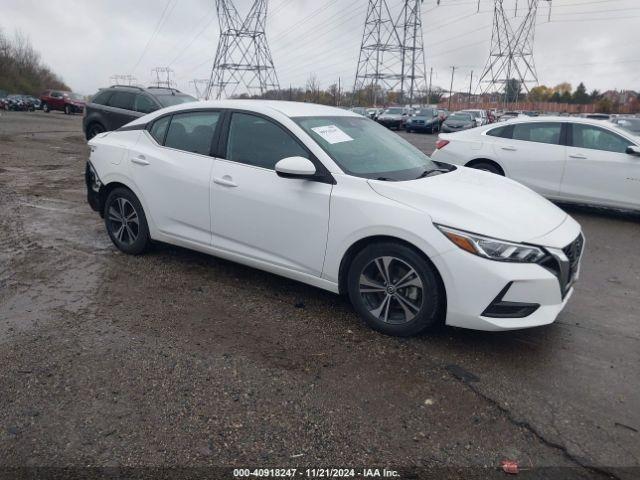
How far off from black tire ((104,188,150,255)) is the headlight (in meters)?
3.15

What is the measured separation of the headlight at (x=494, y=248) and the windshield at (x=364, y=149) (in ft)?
2.79

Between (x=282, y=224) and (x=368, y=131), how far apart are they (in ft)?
4.28

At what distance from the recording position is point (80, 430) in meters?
2.66

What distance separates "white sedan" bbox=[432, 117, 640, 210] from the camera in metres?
7.61

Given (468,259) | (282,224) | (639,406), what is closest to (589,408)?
(639,406)

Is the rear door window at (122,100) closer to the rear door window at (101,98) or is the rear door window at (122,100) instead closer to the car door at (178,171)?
the rear door window at (101,98)

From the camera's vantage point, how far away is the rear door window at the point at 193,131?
15.2 ft

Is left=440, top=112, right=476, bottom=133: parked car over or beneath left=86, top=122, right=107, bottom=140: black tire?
over

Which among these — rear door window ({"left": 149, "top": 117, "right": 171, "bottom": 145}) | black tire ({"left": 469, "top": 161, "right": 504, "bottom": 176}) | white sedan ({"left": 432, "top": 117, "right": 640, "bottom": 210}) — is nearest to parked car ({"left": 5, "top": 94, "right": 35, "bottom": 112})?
white sedan ({"left": 432, "top": 117, "right": 640, "bottom": 210})

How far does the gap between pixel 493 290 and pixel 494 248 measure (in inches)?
10.6

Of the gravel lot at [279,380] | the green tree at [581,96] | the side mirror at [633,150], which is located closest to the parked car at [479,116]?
the side mirror at [633,150]

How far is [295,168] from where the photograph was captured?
382cm

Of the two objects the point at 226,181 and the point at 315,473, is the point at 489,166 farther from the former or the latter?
the point at 315,473

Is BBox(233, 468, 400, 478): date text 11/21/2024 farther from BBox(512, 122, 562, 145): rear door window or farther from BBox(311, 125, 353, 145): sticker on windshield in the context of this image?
BBox(512, 122, 562, 145): rear door window
